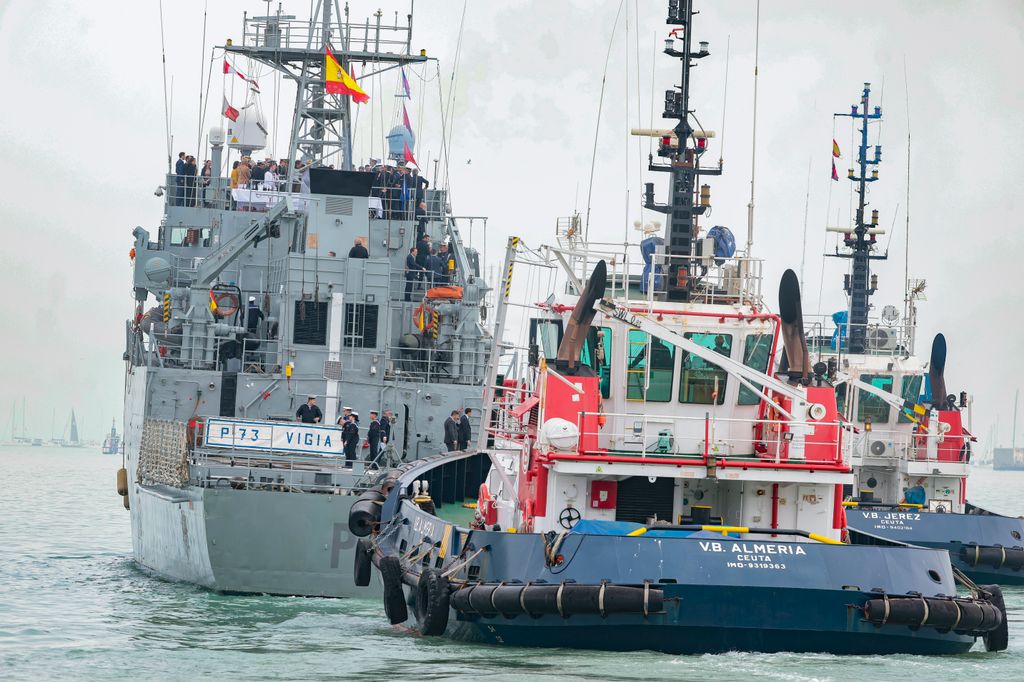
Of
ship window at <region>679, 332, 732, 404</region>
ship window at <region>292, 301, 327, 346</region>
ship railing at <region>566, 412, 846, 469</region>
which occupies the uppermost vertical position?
ship window at <region>292, 301, 327, 346</region>

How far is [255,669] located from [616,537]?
4.22 metres

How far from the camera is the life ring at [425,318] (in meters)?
30.5

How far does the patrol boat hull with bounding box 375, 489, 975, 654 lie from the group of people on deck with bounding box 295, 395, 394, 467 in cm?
1099

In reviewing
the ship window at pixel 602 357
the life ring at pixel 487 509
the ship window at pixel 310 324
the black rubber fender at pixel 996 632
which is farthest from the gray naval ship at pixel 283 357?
the black rubber fender at pixel 996 632

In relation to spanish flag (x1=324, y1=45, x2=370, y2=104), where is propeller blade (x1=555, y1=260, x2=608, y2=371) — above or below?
below

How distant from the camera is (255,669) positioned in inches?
641

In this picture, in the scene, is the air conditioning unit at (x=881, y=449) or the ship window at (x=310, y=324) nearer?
the ship window at (x=310, y=324)

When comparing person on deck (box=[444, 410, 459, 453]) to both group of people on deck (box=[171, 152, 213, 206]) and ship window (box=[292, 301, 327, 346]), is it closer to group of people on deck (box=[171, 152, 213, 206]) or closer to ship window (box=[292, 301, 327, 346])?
ship window (box=[292, 301, 327, 346])

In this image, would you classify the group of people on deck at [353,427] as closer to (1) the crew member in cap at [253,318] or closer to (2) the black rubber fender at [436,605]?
(1) the crew member in cap at [253,318]

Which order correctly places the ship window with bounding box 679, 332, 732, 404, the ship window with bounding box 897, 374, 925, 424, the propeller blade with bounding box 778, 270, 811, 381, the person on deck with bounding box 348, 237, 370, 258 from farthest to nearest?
1. the ship window with bounding box 897, 374, 925, 424
2. the person on deck with bounding box 348, 237, 370, 258
3. the ship window with bounding box 679, 332, 732, 404
4. the propeller blade with bounding box 778, 270, 811, 381

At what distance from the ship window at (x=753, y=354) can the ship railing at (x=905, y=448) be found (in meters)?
13.8

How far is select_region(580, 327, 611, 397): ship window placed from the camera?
58.2ft

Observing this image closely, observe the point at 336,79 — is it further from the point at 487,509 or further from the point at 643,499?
the point at 643,499

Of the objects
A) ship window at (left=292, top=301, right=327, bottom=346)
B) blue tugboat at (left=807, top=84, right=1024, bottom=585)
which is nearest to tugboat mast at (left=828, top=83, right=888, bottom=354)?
blue tugboat at (left=807, top=84, right=1024, bottom=585)
